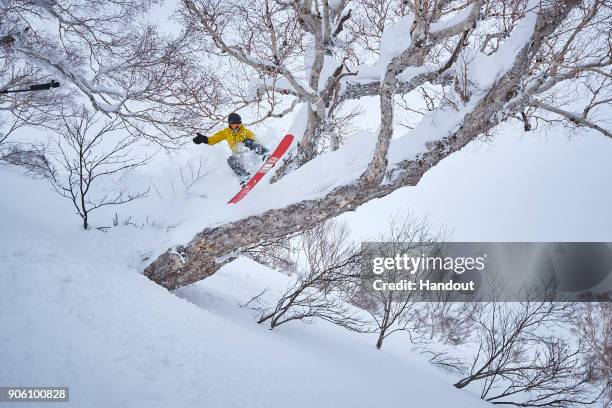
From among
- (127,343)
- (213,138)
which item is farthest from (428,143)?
(127,343)

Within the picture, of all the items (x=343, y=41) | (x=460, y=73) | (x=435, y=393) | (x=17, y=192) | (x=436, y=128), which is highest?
(x=343, y=41)

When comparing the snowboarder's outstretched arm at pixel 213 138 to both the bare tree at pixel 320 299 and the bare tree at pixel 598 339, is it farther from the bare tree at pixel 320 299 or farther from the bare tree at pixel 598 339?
the bare tree at pixel 598 339

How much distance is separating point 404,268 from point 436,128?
6.03m

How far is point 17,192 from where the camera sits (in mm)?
5000

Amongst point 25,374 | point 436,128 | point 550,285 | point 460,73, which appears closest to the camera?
point 25,374

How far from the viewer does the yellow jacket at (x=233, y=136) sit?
16.5 feet

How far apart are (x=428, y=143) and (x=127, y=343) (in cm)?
372

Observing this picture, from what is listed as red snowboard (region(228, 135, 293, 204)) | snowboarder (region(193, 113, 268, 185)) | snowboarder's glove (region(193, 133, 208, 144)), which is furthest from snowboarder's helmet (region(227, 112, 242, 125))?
red snowboard (region(228, 135, 293, 204))

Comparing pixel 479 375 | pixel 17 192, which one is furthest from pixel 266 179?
pixel 479 375

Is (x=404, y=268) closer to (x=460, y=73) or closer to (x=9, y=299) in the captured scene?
(x=460, y=73)

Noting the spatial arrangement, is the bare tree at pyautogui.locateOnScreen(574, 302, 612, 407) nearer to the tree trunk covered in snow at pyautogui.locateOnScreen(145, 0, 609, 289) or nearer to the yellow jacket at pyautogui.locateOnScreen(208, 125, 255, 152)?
the tree trunk covered in snow at pyautogui.locateOnScreen(145, 0, 609, 289)

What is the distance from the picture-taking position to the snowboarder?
5.02 meters

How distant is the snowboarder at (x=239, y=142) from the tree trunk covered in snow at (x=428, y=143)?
4.35ft

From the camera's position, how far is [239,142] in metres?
5.13
